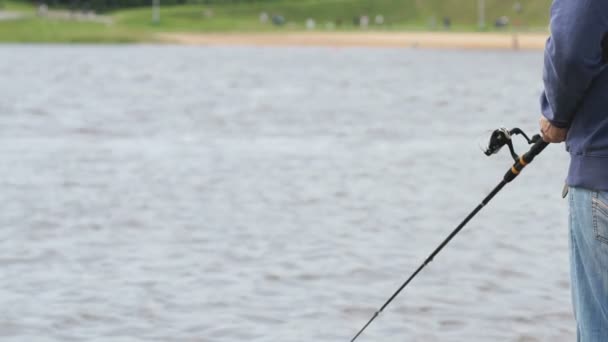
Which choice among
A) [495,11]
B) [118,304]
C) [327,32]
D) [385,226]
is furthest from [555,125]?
[495,11]

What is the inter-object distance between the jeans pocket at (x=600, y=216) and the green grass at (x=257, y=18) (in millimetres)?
88819

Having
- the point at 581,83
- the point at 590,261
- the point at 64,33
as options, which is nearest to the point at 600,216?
the point at 590,261

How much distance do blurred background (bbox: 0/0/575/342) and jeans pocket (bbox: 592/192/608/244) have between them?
3.70 meters

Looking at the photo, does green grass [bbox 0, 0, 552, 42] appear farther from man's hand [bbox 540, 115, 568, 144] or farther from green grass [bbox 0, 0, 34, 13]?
man's hand [bbox 540, 115, 568, 144]

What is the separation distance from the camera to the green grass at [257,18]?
9631cm

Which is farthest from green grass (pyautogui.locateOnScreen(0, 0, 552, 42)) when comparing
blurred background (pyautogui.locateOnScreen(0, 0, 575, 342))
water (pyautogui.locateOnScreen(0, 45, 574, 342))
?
water (pyautogui.locateOnScreen(0, 45, 574, 342))

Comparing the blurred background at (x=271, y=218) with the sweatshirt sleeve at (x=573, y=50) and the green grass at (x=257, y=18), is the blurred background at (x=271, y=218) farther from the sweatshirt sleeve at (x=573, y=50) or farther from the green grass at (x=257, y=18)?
the green grass at (x=257, y=18)

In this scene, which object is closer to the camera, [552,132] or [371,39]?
[552,132]

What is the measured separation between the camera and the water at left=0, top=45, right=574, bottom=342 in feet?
28.9

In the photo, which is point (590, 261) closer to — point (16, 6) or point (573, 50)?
point (573, 50)

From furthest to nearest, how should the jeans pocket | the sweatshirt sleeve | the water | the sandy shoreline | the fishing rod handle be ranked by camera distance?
1. the sandy shoreline
2. the water
3. the fishing rod handle
4. the jeans pocket
5. the sweatshirt sleeve

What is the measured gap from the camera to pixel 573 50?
4555 mm

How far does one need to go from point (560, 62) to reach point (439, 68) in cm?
5494

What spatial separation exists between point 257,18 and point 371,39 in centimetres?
2757
